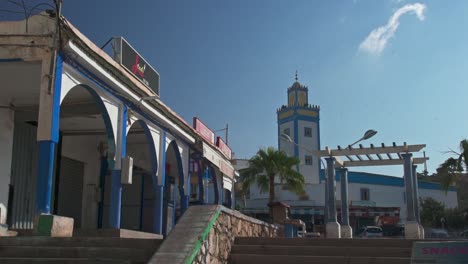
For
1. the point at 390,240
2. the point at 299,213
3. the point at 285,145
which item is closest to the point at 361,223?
the point at 299,213

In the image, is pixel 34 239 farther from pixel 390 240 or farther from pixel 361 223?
pixel 361 223

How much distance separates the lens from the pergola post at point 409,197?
76.4ft

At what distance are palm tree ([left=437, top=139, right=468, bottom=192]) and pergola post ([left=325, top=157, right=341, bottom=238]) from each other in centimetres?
506

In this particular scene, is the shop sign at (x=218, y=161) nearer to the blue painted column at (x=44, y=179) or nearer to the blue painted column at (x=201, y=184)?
the blue painted column at (x=201, y=184)

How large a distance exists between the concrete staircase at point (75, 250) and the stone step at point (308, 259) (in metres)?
1.50

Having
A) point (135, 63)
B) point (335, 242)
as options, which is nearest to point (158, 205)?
point (135, 63)

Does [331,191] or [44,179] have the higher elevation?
[331,191]

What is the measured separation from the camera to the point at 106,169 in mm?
20781

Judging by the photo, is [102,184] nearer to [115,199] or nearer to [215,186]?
[115,199]

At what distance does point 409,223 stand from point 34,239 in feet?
61.2

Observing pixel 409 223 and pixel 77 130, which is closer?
pixel 77 130

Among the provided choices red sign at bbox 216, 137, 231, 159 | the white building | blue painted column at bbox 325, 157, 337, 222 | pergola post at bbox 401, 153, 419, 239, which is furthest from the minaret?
pergola post at bbox 401, 153, 419, 239

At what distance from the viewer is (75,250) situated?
26.0 feet

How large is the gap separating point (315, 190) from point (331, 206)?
85.5 ft
